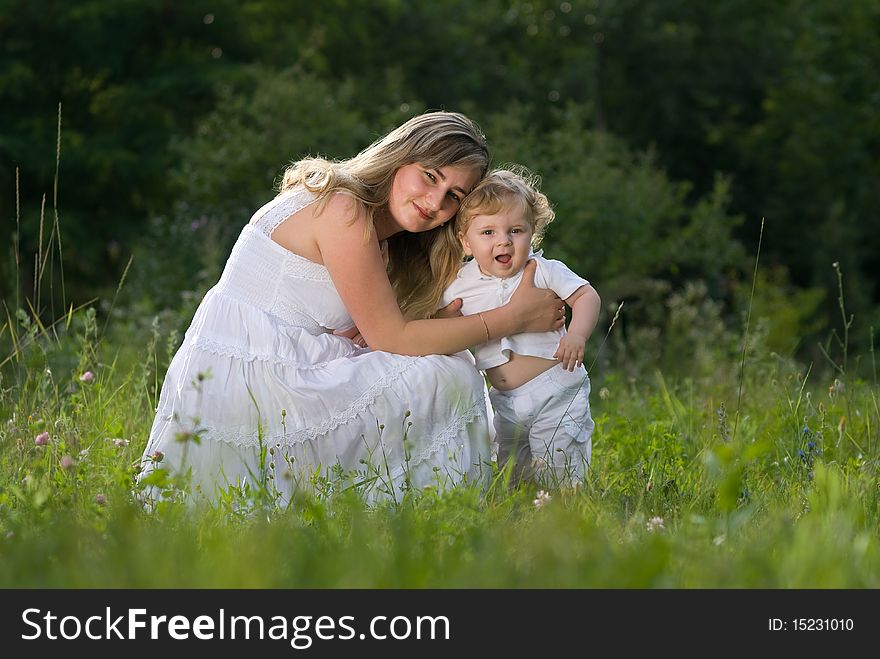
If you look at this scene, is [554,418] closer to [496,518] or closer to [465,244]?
[465,244]

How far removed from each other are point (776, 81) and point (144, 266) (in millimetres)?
14856

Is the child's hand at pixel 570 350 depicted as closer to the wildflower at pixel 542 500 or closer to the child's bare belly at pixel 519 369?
the child's bare belly at pixel 519 369

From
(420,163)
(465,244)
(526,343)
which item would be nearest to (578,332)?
(526,343)

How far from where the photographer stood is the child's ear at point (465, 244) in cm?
373

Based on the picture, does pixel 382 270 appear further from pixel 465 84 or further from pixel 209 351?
pixel 465 84

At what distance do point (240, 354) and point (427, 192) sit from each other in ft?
2.61

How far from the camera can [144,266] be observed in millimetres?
9078

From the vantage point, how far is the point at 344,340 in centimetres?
371

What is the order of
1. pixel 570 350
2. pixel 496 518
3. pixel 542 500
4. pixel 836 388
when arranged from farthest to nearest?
pixel 836 388, pixel 570 350, pixel 542 500, pixel 496 518

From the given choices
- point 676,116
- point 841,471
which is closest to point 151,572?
point 841,471

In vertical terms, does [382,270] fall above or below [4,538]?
above

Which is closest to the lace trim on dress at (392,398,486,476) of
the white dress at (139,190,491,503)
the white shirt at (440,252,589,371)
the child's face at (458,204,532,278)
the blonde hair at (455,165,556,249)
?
the white dress at (139,190,491,503)
